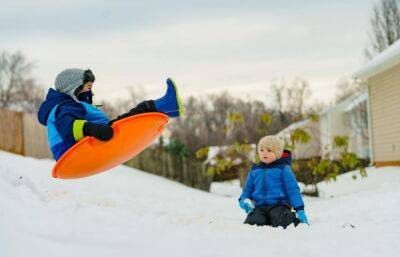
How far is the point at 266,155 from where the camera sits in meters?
5.99

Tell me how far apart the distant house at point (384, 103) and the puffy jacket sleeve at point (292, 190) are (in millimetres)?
11903

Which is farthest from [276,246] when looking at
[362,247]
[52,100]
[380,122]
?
[380,122]

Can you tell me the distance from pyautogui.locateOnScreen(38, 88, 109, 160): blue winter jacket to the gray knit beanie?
0.15 feet

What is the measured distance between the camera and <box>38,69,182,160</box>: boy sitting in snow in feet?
15.4

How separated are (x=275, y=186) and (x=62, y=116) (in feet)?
7.78

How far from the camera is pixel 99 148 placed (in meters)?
4.63

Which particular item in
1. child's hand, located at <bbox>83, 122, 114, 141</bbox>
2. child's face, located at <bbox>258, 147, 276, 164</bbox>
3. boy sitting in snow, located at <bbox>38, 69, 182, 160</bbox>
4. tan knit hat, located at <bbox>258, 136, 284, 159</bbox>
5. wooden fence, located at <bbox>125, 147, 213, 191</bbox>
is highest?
boy sitting in snow, located at <bbox>38, 69, 182, 160</bbox>

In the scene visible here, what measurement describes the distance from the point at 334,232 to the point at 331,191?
455 inches

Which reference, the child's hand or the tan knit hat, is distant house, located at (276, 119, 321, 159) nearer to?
the tan knit hat

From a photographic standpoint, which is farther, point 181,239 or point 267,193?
point 267,193

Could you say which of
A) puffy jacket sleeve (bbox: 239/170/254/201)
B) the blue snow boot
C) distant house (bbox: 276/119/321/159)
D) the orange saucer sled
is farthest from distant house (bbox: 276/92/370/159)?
the orange saucer sled

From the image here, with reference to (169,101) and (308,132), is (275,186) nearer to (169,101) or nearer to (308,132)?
(169,101)

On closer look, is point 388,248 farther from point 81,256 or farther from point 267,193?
point 81,256

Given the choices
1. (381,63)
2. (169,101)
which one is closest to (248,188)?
(169,101)
